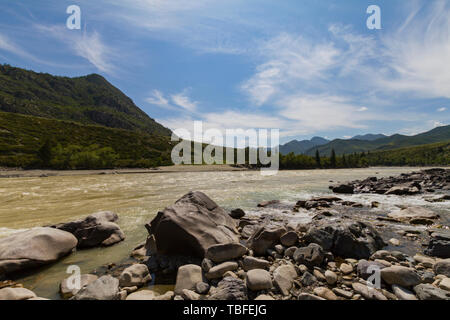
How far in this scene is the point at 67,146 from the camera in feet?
308

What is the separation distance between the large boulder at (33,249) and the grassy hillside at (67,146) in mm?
84044

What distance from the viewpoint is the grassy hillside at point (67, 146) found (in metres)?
72.8

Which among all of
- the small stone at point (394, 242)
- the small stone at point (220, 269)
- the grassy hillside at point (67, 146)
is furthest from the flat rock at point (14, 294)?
the grassy hillside at point (67, 146)

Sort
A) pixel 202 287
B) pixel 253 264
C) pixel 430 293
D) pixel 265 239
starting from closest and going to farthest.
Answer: pixel 430 293 < pixel 202 287 < pixel 253 264 < pixel 265 239

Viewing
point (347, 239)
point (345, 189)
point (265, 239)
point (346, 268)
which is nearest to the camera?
point (346, 268)

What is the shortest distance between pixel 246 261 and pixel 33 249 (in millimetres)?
6892

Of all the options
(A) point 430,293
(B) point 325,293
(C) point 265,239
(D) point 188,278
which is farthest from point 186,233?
(A) point 430,293

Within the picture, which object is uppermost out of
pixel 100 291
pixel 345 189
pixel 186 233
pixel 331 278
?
pixel 186 233

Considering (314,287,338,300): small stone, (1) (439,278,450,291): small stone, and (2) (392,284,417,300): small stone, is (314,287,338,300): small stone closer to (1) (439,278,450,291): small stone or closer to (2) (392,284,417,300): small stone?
(2) (392,284,417,300): small stone

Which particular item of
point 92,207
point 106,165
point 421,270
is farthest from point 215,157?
point 421,270

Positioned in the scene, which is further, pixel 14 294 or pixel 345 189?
pixel 345 189

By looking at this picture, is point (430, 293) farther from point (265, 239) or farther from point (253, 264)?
point (265, 239)

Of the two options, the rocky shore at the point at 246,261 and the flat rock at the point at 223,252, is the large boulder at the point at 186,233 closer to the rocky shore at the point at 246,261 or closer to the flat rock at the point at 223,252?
the rocky shore at the point at 246,261
